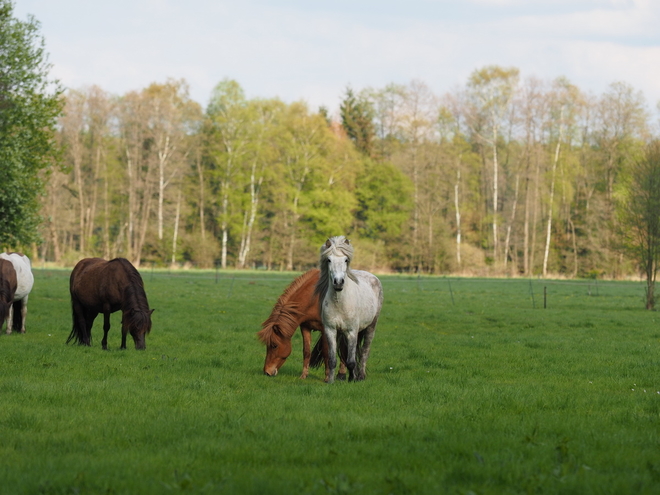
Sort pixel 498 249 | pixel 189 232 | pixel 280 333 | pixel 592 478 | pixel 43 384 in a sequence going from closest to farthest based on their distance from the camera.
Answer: pixel 592 478, pixel 43 384, pixel 280 333, pixel 498 249, pixel 189 232

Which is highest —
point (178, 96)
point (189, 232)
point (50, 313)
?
point (178, 96)

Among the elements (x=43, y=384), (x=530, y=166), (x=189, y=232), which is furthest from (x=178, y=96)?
(x=43, y=384)

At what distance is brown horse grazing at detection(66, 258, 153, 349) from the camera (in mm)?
12930

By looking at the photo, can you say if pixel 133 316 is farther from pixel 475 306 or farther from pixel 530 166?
pixel 530 166

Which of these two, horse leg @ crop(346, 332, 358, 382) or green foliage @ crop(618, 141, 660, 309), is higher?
green foliage @ crop(618, 141, 660, 309)

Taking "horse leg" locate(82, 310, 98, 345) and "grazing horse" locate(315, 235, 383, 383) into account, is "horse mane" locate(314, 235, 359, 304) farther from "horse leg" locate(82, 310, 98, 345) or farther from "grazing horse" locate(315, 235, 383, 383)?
"horse leg" locate(82, 310, 98, 345)

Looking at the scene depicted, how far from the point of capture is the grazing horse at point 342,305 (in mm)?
9578

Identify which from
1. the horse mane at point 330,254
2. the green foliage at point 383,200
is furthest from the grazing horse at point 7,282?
the green foliage at point 383,200

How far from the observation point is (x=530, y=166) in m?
55.5

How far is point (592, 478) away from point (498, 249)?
55.3 m

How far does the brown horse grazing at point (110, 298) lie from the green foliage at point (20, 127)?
7.81 m

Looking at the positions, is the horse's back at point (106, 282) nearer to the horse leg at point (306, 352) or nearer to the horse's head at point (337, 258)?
the horse leg at point (306, 352)

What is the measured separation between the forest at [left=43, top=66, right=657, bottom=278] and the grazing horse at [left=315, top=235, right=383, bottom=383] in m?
46.2

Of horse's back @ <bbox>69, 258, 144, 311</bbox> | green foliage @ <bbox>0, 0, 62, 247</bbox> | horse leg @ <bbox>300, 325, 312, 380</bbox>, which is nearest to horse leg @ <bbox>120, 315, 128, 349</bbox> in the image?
horse's back @ <bbox>69, 258, 144, 311</bbox>
